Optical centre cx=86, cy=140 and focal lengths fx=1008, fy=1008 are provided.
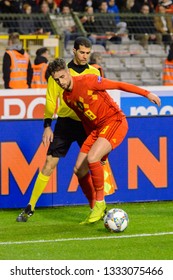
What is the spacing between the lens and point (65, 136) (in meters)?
11.5

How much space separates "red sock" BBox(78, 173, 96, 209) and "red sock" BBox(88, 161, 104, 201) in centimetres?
52

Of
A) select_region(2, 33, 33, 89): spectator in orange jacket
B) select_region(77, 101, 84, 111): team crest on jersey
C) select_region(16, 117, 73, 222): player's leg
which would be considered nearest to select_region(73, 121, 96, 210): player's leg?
select_region(16, 117, 73, 222): player's leg

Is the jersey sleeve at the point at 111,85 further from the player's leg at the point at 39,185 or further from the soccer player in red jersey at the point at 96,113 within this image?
the player's leg at the point at 39,185

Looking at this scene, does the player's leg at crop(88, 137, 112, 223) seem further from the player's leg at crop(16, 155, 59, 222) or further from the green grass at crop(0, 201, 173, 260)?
the player's leg at crop(16, 155, 59, 222)

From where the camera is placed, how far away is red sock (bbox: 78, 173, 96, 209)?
37.3 feet

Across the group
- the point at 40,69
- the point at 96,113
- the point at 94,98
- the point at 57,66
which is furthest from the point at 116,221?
the point at 40,69

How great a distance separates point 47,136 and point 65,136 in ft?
0.71

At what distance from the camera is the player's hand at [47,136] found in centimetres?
1140

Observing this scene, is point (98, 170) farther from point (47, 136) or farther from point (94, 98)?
point (47, 136)

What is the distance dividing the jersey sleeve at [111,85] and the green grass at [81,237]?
148 cm

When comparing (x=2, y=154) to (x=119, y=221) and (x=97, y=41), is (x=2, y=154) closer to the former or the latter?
(x=119, y=221)

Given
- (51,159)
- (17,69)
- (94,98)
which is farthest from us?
(17,69)

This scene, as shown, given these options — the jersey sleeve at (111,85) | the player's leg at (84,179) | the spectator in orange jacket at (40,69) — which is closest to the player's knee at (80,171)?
the player's leg at (84,179)
